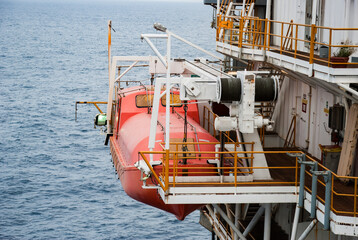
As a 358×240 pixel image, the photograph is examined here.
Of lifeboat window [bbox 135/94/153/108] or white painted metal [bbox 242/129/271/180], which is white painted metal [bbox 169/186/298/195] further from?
lifeboat window [bbox 135/94/153/108]

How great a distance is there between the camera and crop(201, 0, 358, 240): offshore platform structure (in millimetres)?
18891

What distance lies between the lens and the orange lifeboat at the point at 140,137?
23.8 meters

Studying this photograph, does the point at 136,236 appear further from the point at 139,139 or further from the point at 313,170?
the point at 313,170

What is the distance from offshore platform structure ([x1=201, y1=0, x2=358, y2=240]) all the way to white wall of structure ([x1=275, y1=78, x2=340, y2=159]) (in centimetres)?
4

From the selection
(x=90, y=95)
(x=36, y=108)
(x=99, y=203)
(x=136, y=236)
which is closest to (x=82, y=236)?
(x=136, y=236)

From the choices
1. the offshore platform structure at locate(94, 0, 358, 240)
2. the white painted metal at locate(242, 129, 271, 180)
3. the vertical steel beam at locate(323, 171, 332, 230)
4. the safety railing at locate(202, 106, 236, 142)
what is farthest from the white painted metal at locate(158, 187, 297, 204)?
the safety railing at locate(202, 106, 236, 142)

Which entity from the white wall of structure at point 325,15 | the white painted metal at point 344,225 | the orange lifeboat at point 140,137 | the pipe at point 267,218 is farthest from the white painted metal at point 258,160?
the white wall of structure at point 325,15

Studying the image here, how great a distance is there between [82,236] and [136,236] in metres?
3.38

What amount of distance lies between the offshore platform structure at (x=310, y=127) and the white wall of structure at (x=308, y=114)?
0.04 metres

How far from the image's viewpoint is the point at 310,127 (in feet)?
83.3

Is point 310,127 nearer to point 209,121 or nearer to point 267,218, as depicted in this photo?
point 267,218

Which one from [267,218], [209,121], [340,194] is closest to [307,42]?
[267,218]

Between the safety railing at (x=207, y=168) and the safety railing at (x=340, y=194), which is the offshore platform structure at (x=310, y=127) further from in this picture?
the safety railing at (x=207, y=168)

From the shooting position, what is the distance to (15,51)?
14950 cm
